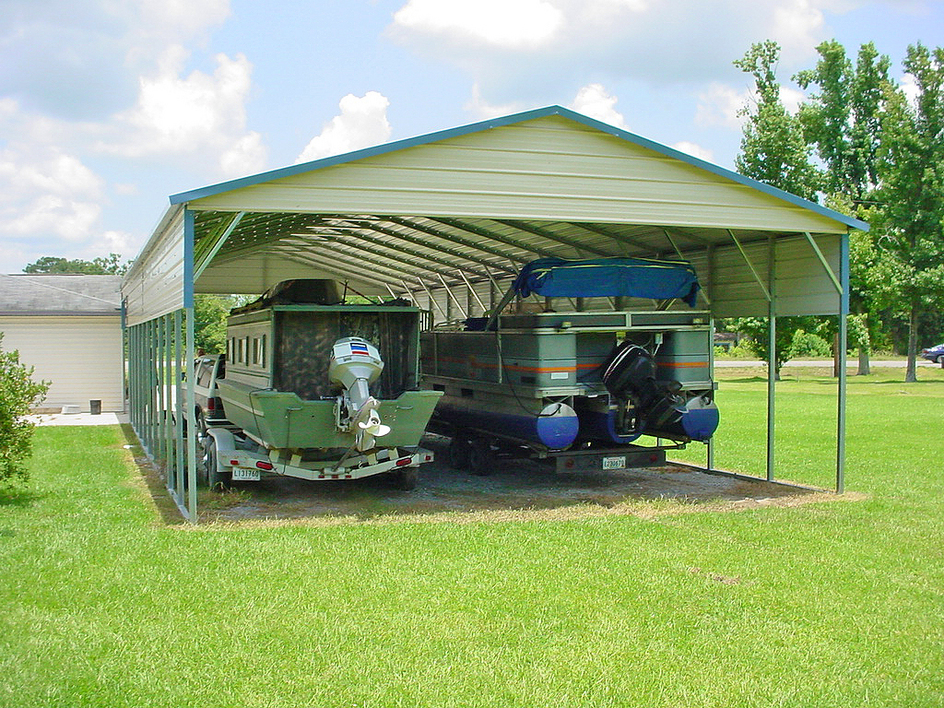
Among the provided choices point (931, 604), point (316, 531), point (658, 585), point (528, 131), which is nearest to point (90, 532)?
point (316, 531)

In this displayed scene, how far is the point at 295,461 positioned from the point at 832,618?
6.30m

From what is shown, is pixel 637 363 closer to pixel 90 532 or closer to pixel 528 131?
pixel 528 131

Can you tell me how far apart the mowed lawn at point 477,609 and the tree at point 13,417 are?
48cm

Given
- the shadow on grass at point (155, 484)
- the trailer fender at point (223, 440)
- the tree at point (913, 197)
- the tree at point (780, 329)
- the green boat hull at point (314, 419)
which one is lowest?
the shadow on grass at point (155, 484)

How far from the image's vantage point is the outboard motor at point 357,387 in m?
9.91

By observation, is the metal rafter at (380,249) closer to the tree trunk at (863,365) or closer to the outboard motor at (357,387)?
the outboard motor at (357,387)

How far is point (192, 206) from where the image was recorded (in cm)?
951

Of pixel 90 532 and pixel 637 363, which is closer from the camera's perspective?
pixel 90 532

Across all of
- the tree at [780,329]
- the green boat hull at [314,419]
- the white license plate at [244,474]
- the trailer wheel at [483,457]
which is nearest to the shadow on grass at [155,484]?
the white license plate at [244,474]

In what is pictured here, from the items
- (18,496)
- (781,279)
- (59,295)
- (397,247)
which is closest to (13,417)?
(18,496)

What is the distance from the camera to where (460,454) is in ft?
48.3

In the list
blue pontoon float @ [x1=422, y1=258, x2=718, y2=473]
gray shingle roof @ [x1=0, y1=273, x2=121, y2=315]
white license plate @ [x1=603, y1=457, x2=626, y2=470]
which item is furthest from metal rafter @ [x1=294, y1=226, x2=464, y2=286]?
gray shingle roof @ [x1=0, y1=273, x2=121, y2=315]

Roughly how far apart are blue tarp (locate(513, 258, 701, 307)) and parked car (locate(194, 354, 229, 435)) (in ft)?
15.1

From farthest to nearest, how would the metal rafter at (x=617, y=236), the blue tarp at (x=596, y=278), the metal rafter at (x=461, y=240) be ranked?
1. the metal rafter at (x=461, y=240)
2. the metal rafter at (x=617, y=236)
3. the blue tarp at (x=596, y=278)
